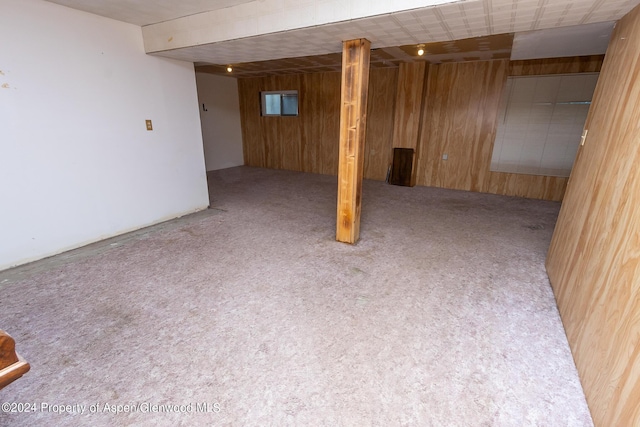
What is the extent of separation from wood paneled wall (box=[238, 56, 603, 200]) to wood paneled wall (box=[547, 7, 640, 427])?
294 centimetres

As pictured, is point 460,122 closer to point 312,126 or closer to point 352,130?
point 312,126

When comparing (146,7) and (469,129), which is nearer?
(146,7)

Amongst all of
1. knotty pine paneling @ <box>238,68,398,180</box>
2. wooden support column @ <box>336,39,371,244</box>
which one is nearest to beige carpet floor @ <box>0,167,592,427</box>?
wooden support column @ <box>336,39,371,244</box>

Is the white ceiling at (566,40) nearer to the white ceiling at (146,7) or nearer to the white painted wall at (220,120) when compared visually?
the white ceiling at (146,7)

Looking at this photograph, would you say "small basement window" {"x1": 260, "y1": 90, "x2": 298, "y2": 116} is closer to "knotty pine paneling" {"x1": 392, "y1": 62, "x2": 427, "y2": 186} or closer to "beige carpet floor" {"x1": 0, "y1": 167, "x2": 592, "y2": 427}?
"knotty pine paneling" {"x1": 392, "y1": 62, "x2": 427, "y2": 186}

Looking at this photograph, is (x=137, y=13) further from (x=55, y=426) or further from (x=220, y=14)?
(x=55, y=426)

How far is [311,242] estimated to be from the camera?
3178 mm

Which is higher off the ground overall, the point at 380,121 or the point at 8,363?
the point at 380,121

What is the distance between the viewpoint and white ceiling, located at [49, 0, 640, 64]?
187 cm

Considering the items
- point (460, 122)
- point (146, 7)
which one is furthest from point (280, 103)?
point (146, 7)

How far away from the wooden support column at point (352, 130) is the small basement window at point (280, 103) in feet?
14.3

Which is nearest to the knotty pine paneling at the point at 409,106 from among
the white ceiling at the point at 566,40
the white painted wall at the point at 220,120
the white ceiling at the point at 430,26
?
the white ceiling at the point at 566,40

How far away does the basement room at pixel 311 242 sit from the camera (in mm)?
1383

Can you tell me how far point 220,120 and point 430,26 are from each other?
19.7 ft
